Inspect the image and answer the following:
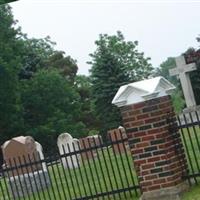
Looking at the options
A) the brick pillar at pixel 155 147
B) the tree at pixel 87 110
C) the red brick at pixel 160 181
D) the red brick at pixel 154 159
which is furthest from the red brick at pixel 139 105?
the tree at pixel 87 110

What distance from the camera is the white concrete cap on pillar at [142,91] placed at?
31.4 feet

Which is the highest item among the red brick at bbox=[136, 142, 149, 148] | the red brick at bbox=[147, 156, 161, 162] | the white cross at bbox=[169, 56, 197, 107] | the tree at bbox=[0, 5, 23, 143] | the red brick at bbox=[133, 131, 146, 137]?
the tree at bbox=[0, 5, 23, 143]

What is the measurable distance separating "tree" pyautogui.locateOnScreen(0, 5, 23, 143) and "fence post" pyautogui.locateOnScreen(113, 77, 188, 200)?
30.9m

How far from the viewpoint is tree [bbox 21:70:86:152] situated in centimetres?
4341

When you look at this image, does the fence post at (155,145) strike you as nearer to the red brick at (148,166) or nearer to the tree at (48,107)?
the red brick at (148,166)

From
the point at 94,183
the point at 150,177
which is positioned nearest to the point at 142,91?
the point at 150,177

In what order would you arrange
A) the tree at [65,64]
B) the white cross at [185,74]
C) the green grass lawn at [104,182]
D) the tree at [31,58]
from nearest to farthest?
the green grass lawn at [104,182], the white cross at [185,74], the tree at [31,58], the tree at [65,64]

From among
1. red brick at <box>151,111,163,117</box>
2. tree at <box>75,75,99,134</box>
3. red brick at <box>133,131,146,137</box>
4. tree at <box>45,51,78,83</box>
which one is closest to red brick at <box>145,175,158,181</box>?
red brick at <box>133,131,146,137</box>

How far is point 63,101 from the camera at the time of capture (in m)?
45.2

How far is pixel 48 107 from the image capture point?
4506cm

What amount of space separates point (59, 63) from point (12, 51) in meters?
11.9

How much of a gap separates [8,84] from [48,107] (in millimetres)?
4745

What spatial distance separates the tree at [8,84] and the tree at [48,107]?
1.42 metres

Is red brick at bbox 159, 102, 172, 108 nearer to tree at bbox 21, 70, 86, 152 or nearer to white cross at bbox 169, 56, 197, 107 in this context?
white cross at bbox 169, 56, 197, 107
